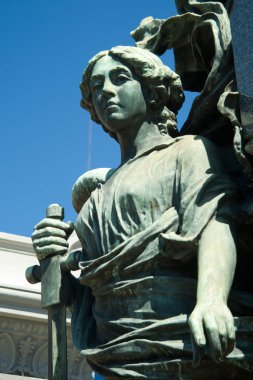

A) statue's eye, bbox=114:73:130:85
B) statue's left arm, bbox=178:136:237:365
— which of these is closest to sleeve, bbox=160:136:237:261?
statue's left arm, bbox=178:136:237:365

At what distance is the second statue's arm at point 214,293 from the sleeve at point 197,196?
Answer: 65 mm

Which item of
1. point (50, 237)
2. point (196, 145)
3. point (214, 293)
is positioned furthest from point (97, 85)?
point (214, 293)

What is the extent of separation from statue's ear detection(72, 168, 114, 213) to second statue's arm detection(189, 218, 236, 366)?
1344 millimetres

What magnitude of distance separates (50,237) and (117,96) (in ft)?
3.35

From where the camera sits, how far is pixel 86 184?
22.3ft

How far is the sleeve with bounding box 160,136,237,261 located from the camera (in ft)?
18.2

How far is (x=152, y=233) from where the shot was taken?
563 centimetres

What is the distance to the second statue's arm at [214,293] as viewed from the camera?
Result: 5.00 metres

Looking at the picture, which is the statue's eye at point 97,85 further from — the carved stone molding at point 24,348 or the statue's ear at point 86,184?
the carved stone molding at point 24,348

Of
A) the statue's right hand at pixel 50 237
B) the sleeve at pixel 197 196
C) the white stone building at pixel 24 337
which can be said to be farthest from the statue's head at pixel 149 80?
the white stone building at pixel 24 337

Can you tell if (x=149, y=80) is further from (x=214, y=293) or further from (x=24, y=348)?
(x=24, y=348)

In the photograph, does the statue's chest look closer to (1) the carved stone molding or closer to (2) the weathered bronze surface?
(2) the weathered bronze surface

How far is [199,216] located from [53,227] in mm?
1257

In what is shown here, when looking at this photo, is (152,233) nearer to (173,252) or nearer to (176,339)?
(173,252)
